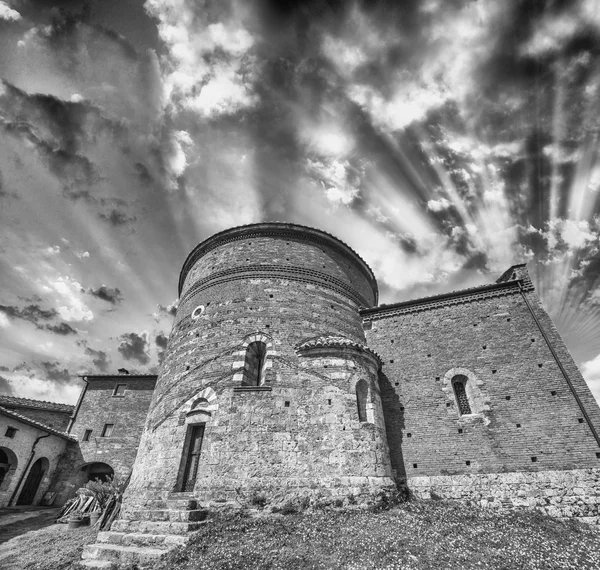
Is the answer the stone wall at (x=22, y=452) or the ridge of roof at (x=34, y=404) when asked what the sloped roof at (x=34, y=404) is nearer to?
the ridge of roof at (x=34, y=404)

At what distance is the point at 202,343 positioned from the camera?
12.7 m

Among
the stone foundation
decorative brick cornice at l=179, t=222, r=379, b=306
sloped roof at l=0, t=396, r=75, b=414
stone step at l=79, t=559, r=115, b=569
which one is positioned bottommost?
stone step at l=79, t=559, r=115, b=569

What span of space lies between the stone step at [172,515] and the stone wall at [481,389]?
655 centimetres

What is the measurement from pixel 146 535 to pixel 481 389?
11.1 meters

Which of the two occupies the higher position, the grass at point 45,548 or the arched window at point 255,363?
the arched window at point 255,363

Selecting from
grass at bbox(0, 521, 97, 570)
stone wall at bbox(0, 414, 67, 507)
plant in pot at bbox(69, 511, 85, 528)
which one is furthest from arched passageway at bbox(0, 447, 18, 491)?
plant in pot at bbox(69, 511, 85, 528)

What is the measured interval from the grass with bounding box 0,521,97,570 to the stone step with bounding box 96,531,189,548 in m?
0.66

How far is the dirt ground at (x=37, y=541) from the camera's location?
7.96 meters

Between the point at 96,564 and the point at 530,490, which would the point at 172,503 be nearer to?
the point at 96,564

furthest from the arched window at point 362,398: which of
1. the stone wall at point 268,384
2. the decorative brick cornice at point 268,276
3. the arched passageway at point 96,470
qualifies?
the arched passageway at point 96,470

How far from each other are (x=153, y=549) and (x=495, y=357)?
12.1 m

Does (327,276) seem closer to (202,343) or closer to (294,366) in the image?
(294,366)

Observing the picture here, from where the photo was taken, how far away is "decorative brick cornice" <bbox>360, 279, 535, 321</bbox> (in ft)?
45.8

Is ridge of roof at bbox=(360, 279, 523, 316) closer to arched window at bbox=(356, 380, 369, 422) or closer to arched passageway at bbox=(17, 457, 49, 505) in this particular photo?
arched window at bbox=(356, 380, 369, 422)
